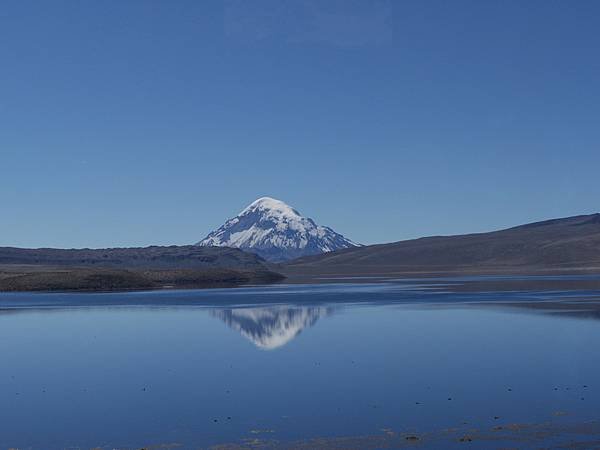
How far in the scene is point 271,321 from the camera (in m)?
42.2

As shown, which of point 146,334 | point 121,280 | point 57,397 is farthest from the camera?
point 121,280

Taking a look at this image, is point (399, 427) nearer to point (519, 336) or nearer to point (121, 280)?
point (519, 336)

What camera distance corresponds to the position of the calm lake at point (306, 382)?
1669cm

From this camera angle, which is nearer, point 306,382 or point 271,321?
point 306,382

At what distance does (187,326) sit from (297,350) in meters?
12.1

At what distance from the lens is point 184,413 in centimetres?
1903

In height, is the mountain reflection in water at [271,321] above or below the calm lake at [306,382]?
above

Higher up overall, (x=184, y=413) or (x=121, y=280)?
(x=121, y=280)

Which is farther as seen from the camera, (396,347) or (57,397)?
(396,347)

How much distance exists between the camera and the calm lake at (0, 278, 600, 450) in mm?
16688

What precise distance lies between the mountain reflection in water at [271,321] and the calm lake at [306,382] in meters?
0.14

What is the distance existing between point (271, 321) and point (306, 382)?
19534 millimetres

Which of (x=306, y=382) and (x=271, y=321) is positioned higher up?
(x=271, y=321)

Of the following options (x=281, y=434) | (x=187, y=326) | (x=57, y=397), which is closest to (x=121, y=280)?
(x=187, y=326)
